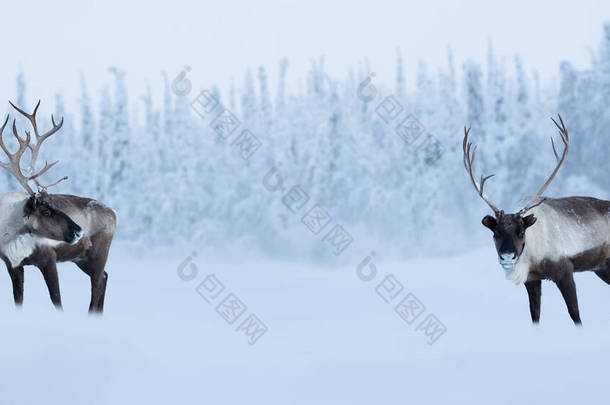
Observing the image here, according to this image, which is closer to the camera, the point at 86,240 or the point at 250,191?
the point at 86,240

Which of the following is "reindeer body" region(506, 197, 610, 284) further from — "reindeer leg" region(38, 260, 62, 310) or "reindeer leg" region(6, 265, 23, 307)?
"reindeer leg" region(6, 265, 23, 307)

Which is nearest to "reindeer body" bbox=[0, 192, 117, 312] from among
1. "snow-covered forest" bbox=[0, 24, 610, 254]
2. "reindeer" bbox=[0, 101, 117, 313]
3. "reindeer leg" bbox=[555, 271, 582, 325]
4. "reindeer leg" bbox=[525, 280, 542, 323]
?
"reindeer" bbox=[0, 101, 117, 313]

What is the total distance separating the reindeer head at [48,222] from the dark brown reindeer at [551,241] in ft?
15.7

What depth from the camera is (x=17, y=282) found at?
29.3ft

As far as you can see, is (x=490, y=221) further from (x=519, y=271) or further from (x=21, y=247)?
(x=21, y=247)

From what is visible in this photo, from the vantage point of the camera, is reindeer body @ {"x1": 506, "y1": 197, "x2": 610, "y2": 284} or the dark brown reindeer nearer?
the dark brown reindeer

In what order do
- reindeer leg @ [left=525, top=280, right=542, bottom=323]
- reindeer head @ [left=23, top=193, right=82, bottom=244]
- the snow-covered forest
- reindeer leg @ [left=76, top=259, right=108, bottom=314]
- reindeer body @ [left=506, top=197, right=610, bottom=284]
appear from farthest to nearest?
1. the snow-covered forest
2. reindeer leg @ [left=76, top=259, right=108, bottom=314]
3. reindeer head @ [left=23, top=193, right=82, bottom=244]
4. reindeer leg @ [left=525, top=280, right=542, bottom=323]
5. reindeer body @ [left=506, top=197, right=610, bottom=284]

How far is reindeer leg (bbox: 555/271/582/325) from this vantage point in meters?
8.08

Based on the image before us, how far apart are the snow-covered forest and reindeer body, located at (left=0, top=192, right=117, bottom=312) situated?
21056 millimetres

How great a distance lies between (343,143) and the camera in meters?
33.5

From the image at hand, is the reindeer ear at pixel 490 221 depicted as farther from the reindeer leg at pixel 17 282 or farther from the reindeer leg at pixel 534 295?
the reindeer leg at pixel 17 282

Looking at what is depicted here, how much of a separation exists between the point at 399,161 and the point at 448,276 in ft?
58.6

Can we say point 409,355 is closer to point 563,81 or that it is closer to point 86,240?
point 86,240

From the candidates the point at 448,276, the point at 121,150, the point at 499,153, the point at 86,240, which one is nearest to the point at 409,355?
the point at 86,240
